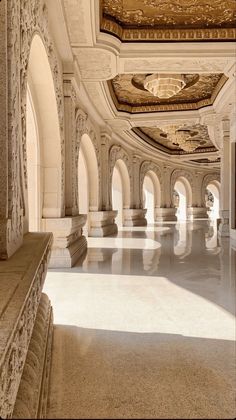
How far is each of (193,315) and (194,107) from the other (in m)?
8.70

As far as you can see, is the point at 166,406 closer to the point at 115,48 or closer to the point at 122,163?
the point at 115,48

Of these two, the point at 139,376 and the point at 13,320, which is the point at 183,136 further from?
the point at 13,320

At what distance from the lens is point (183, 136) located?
15.6m

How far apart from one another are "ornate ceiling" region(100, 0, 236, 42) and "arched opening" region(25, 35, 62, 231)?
60.5 inches

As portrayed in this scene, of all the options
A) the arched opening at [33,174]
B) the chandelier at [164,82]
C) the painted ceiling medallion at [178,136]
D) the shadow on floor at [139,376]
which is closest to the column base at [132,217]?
the painted ceiling medallion at [178,136]

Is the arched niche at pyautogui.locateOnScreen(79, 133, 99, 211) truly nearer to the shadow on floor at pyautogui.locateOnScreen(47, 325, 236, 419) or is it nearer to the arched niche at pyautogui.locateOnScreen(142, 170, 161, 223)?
the shadow on floor at pyautogui.locateOnScreen(47, 325, 236, 419)

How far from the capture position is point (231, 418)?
174 cm

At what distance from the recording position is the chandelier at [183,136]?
578 inches

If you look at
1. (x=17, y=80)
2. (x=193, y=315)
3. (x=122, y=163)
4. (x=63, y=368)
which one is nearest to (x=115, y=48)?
(x=17, y=80)

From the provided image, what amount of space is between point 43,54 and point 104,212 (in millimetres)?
6932

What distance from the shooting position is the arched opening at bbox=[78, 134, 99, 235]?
11195 mm

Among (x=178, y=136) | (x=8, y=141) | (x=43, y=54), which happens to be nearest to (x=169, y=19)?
(x=43, y=54)

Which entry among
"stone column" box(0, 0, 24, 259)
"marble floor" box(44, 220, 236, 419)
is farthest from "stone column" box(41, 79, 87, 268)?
"stone column" box(0, 0, 24, 259)

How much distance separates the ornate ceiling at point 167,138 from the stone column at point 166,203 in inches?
111
